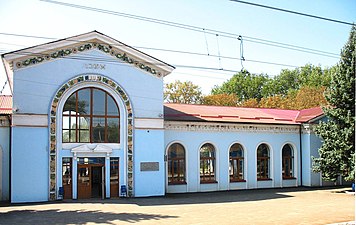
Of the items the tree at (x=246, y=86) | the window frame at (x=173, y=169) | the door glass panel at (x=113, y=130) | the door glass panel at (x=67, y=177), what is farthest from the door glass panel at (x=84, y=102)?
the tree at (x=246, y=86)

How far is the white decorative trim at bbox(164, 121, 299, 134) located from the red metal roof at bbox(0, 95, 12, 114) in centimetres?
827

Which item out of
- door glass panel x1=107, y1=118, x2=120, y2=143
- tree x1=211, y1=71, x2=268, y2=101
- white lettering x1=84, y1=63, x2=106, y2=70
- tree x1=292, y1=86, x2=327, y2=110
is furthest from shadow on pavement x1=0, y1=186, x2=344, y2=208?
tree x1=211, y1=71, x2=268, y2=101

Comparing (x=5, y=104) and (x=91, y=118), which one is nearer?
(x=91, y=118)

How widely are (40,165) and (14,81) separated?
4.17 m

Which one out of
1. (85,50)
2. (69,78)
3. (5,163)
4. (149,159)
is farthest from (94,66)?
(5,163)

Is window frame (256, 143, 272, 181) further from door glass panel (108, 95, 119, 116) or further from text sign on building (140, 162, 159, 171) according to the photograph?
door glass panel (108, 95, 119, 116)

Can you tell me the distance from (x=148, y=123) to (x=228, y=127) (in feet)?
18.6

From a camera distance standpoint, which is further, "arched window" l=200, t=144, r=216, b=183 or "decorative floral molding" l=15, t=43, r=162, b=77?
"arched window" l=200, t=144, r=216, b=183

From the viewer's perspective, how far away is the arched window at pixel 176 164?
23.3 metres

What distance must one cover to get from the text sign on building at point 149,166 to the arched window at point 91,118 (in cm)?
182

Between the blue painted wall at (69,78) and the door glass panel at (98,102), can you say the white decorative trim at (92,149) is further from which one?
the blue painted wall at (69,78)

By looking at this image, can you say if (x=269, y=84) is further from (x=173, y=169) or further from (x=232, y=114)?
(x=173, y=169)

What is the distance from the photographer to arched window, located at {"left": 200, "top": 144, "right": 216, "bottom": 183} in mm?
24156

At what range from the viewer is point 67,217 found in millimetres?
14930
